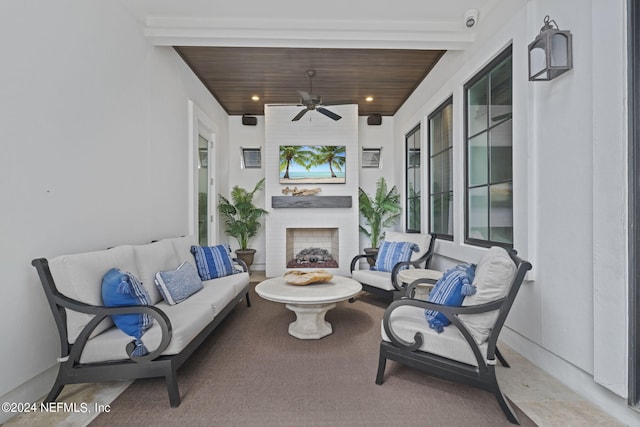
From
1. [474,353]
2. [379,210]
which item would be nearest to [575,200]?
[474,353]

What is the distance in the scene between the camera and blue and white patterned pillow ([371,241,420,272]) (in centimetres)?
382

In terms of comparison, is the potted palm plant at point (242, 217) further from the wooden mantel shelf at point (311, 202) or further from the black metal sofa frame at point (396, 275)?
the black metal sofa frame at point (396, 275)

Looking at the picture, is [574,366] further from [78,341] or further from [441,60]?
[441,60]

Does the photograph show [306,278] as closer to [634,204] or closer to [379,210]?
[634,204]

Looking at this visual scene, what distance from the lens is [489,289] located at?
1.74 meters

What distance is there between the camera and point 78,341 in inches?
69.2

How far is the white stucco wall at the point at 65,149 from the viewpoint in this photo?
1.72m

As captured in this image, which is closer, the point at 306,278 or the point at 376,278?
the point at 306,278

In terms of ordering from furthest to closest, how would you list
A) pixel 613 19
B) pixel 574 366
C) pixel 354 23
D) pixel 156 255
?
pixel 354 23, pixel 156 255, pixel 574 366, pixel 613 19

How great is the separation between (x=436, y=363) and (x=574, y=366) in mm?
965

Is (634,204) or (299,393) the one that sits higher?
(634,204)

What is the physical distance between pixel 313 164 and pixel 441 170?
2352 millimetres

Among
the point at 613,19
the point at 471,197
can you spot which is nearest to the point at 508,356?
the point at 471,197

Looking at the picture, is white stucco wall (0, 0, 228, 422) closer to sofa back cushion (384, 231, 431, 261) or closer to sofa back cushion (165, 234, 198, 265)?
sofa back cushion (165, 234, 198, 265)
